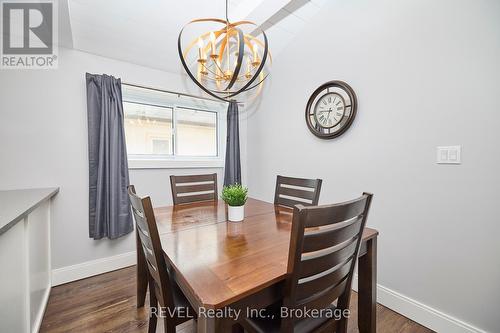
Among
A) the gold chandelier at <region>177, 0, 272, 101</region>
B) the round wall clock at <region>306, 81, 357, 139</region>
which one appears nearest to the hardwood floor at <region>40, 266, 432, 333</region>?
the round wall clock at <region>306, 81, 357, 139</region>

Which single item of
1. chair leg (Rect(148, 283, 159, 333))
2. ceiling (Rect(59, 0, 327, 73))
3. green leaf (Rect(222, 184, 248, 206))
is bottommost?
chair leg (Rect(148, 283, 159, 333))

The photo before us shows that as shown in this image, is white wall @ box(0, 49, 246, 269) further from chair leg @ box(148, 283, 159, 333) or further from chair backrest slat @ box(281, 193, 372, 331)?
chair backrest slat @ box(281, 193, 372, 331)

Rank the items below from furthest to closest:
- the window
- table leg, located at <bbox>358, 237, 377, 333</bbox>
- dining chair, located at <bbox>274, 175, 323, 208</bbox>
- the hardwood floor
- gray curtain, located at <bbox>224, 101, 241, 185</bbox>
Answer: gray curtain, located at <bbox>224, 101, 241, 185</bbox>
the window
dining chair, located at <bbox>274, 175, 323, 208</bbox>
the hardwood floor
table leg, located at <bbox>358, 237, 377, 333</bbox>

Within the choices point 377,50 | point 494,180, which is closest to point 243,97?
point 377,50

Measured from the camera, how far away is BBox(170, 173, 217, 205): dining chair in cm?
188

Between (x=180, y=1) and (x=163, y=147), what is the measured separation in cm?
151

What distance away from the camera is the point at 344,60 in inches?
77.7

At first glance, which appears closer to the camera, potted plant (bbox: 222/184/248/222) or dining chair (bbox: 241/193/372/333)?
dining chair (bbox: 241/193/372/333)

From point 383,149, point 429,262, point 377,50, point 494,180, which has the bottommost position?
point 429,262

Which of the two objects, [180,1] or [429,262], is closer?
[429,262]

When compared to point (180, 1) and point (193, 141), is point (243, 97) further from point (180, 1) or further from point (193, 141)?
point (180, 1)

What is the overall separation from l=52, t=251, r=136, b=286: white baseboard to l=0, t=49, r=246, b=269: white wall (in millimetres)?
43

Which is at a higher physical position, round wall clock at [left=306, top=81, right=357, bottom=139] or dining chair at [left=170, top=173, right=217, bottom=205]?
round wall clock at [left=306, top=81, right=357, bottom=139]

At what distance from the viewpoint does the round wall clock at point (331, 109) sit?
192 cm
